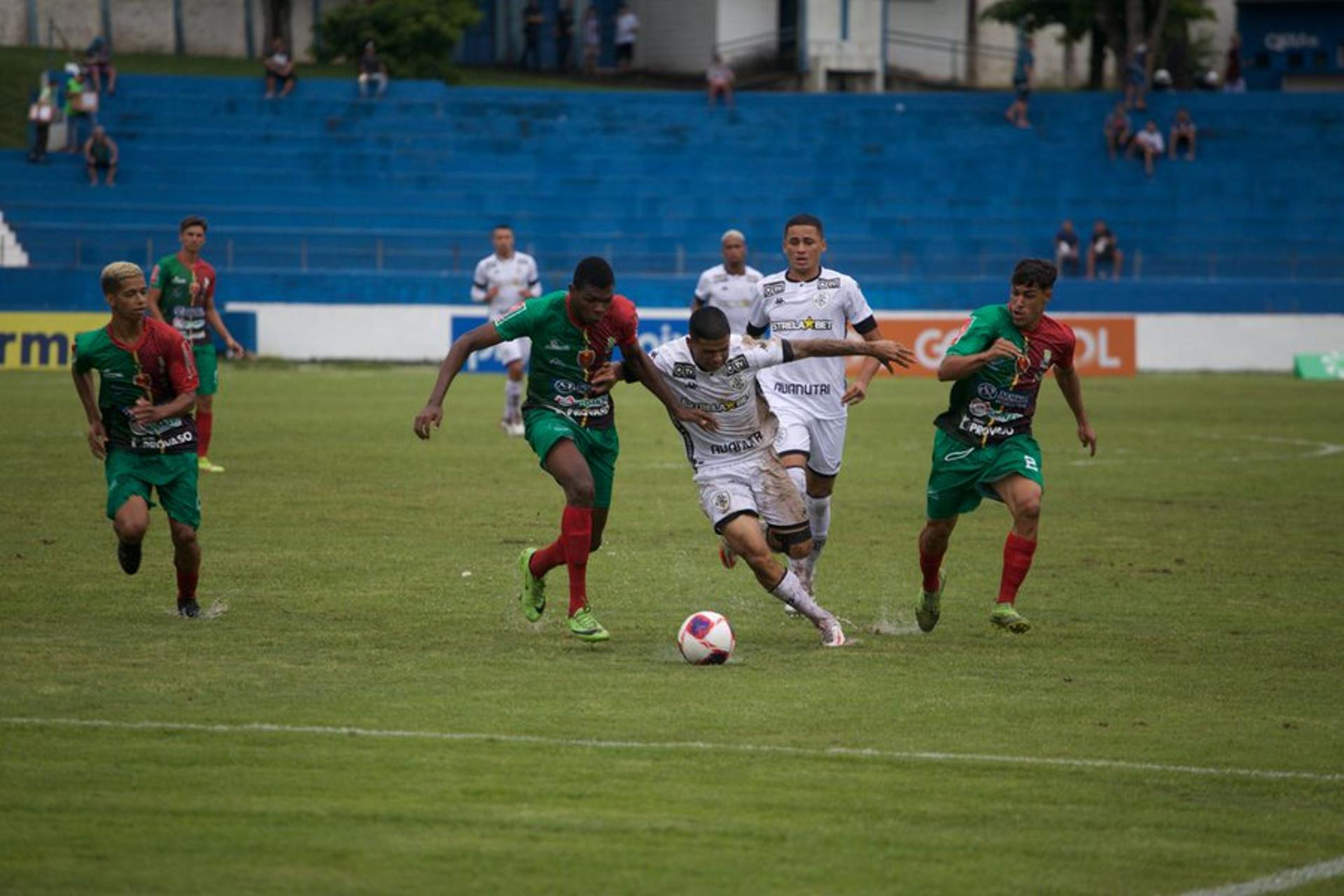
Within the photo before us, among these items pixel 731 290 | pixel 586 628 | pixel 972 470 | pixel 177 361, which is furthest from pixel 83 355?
pixel 731 290

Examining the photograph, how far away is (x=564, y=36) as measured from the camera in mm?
55625

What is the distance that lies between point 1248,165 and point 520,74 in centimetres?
2040

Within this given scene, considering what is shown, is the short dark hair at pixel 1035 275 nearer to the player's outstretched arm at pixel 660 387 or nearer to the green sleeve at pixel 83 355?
the player's outstretched arm at pixel 660 387

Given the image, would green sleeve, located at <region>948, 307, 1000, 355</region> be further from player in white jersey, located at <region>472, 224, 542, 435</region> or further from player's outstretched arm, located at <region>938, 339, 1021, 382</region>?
player in white jersey, located at <region>472, 224, 542, 435</region>

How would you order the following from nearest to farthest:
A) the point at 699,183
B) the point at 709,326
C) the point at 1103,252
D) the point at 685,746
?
the point at 685,746
the point at 709,326
the point at 1103,252
the point at 699,183

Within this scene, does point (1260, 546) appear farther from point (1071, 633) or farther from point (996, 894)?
point (996, 894)

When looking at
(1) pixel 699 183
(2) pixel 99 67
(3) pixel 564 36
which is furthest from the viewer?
(3) pixel 564 36

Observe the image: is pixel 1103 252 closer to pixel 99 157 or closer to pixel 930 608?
pixel 99 157

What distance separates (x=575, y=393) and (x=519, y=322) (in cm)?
51

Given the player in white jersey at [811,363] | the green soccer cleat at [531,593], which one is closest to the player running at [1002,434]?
the player in white jersey at [811,363]

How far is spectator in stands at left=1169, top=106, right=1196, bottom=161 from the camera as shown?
47500 mm

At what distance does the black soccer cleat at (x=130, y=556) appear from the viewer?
1101 centimetres

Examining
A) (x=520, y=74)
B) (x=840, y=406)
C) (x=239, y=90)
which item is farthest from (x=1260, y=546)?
(x=520, y=74)

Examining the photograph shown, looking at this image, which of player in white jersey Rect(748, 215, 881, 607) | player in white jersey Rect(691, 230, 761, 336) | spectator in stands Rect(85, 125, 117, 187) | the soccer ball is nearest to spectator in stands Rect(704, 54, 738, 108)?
spectator in stands Rect(85, 125, 117, 187)
